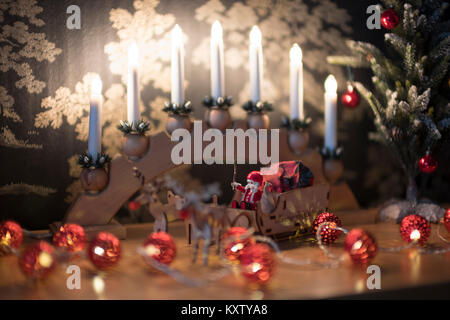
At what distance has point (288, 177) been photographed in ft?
3.63

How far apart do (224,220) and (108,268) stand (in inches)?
9.2

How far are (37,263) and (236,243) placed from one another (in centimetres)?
35

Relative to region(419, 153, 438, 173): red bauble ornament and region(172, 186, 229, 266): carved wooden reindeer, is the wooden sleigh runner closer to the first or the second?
region(172, 186, 229, 266): carved wooden reindeer

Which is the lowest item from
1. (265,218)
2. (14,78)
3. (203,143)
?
(265,218)

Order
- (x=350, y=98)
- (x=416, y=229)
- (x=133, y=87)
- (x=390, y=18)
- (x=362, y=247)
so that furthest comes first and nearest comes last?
1. (x=350, y=98)
2. (x=390, y=18)
3. (x=133, y=87)
4. (x=416, y=229)
5. (x=362, y=247)

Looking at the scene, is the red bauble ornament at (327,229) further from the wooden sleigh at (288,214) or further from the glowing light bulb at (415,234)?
the glowing light bulb at (415,234)

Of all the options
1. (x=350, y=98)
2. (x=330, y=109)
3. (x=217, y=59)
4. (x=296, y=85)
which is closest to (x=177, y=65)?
(x=217, y=59)

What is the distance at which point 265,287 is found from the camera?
804mm

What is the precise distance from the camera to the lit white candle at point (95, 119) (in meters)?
1.11

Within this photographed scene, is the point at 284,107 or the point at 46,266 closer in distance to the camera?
the point at 46,266

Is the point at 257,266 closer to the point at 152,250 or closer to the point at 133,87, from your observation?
the point at 152,250

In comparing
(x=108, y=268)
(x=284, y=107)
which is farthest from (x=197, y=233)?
(x=284, y=107)
